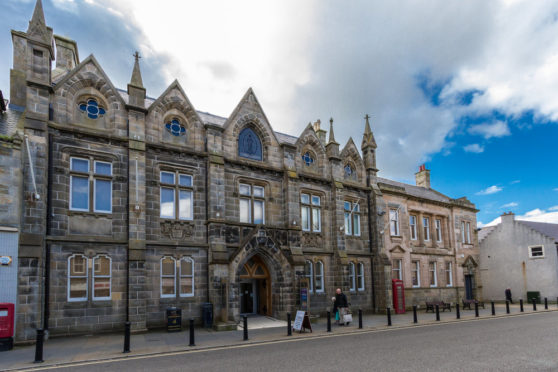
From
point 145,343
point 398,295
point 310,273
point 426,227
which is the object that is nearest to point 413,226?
point 426,227

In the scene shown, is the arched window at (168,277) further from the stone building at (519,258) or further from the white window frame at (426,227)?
the stone building at (519,258)

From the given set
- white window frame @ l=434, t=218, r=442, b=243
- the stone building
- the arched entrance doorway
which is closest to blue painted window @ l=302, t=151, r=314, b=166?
the arched entrance doorway

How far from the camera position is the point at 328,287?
23422mm

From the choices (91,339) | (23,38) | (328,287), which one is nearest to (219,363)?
(91,339)

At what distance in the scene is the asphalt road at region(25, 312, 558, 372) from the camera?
32.4 ft

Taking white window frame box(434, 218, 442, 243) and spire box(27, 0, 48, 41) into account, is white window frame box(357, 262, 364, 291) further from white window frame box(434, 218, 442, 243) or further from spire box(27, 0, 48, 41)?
spire box(27, 0, 48, 41)

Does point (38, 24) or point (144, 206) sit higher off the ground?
point (38, 24)

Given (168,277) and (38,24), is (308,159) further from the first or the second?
(38,24)

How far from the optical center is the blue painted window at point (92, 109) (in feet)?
57.0

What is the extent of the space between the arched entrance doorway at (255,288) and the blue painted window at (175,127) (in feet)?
25.0

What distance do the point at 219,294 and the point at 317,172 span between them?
10.3m

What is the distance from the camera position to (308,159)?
24781 millimetres

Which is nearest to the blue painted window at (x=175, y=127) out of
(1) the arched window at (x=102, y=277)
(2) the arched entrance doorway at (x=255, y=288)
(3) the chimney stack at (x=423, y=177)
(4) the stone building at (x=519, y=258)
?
(1) the arched window at (x=102, y=277)

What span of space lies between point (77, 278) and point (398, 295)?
1930 cm
